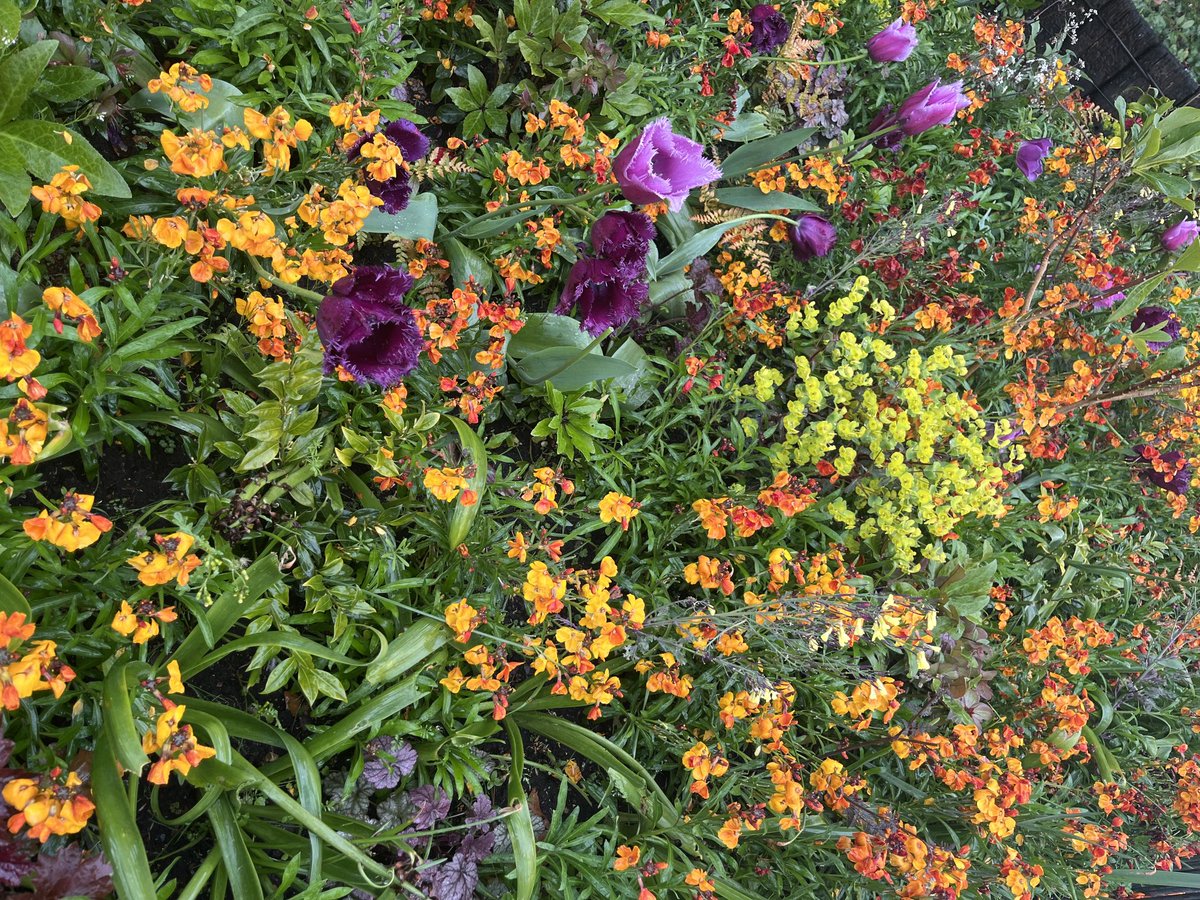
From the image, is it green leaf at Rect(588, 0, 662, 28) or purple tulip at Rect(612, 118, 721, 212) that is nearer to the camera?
purple tulip at Rect(612, 118, 721, 212)

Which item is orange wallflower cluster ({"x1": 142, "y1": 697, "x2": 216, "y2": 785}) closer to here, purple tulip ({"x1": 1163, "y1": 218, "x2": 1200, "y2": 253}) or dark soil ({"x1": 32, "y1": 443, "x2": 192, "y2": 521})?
dark soil ({"x1": 32, "y1": 443, "x2": 192, "y2": 521})

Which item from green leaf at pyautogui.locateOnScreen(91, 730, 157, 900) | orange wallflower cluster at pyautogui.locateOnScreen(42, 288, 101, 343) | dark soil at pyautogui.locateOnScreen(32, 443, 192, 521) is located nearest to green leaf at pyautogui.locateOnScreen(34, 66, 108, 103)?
orange wallflower cluster at pyautogui.locateOnScreen(42, 288, 101, 343)

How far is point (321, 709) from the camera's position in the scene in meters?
1.80

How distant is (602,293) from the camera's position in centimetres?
200

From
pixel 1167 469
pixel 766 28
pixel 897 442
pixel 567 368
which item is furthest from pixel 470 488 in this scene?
pixel 1167 469

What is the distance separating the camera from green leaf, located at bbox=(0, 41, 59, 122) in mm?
1553

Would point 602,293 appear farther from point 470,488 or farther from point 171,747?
point 171,747

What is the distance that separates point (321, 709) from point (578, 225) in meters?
1.62

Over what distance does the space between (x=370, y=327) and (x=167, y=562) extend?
575mm

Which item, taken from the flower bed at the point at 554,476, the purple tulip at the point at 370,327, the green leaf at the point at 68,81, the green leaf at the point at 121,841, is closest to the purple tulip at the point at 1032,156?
the flower bed at the point at 554,476

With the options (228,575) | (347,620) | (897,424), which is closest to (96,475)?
(228,575)

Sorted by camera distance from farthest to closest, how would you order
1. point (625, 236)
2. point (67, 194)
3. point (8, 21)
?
point (625, 236), point (8, 21), point (67, 194)

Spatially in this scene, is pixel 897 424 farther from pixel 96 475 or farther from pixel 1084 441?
pixel 96 475

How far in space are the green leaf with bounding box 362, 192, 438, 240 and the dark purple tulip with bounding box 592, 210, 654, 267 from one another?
468 millimetres
